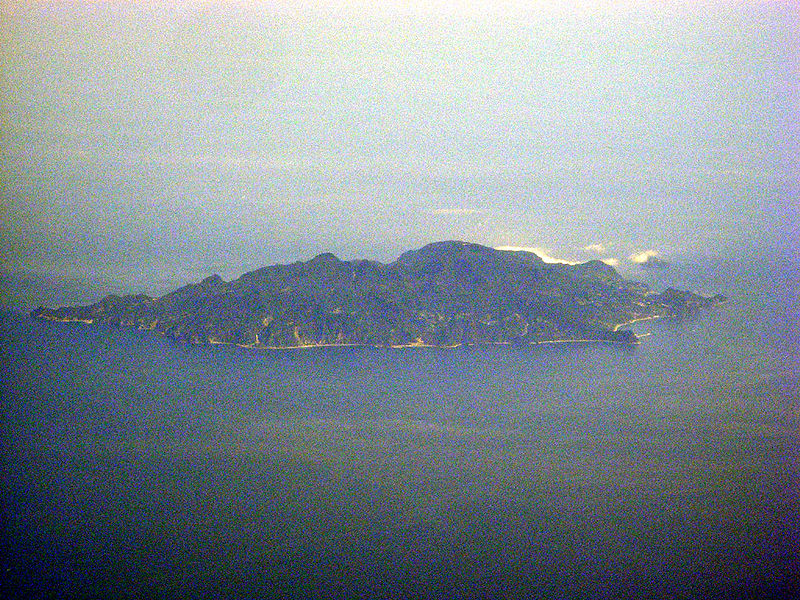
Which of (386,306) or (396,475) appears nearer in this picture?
(396,475)

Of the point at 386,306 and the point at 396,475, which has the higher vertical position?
the point at 386,306

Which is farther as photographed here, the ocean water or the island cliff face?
the island cliff face

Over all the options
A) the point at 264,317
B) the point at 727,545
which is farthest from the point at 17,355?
the point at 727,545

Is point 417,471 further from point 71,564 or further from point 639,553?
point 71,564

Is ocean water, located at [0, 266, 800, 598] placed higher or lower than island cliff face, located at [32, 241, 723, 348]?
lower
